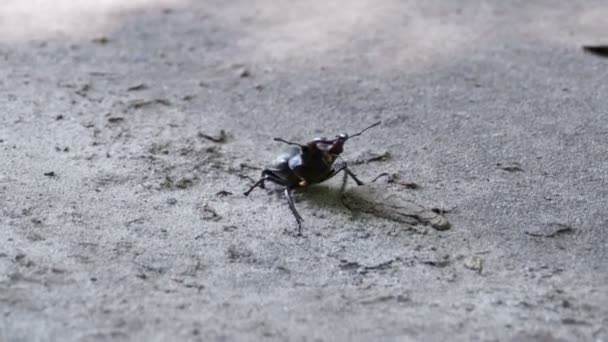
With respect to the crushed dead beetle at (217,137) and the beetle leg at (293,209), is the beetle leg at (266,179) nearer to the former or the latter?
the beetle leg at (293,209)

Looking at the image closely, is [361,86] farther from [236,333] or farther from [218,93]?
[236,333]

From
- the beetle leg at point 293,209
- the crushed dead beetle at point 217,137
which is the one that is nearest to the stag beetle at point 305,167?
the beetle leg at point 293,209

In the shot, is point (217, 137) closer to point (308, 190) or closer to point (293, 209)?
point (308, 190)

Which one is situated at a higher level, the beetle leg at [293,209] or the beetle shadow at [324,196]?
the beetle leg at [293,209]

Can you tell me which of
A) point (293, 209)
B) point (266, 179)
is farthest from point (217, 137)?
point (293, 209)

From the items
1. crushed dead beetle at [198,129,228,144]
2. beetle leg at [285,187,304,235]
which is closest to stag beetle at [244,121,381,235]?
beetle leg at [285,187,304,235]

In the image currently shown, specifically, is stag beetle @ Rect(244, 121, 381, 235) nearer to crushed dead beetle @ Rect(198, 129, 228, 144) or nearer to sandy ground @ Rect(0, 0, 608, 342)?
sandy ground @ Rect(0, 0, 608, 342)
